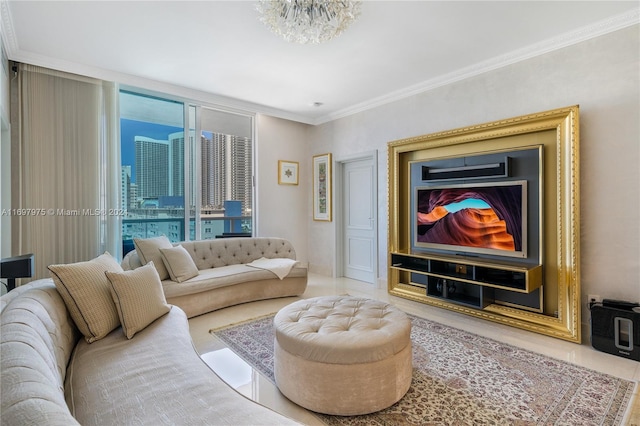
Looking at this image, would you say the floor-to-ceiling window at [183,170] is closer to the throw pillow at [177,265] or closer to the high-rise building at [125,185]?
the high-rise building at [125,185]

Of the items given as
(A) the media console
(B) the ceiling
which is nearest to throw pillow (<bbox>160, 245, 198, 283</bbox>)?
(B) the ceiling

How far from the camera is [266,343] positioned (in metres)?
2.75

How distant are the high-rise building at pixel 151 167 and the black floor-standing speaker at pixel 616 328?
4895 mm

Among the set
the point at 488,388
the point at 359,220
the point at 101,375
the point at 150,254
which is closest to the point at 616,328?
the point at 488,388

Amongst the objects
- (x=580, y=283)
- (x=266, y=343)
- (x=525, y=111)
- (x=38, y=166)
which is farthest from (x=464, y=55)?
(x=38, y=166)

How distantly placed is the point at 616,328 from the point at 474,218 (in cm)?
146

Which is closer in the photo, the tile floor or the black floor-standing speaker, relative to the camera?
the tile floor

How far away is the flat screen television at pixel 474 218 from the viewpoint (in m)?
3.20

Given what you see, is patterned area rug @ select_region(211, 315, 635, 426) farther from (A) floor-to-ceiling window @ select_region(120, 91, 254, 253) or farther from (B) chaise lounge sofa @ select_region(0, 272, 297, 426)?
(A) floor-to-ceiling window @ select_region(120, 91, 254, 253)

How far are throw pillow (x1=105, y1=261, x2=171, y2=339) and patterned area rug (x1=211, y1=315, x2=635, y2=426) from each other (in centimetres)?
87

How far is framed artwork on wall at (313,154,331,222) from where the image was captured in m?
5.45

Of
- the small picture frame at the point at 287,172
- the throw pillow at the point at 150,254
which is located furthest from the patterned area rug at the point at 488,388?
the small picture frame at the point at 287,172

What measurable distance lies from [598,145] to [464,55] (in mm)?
1489

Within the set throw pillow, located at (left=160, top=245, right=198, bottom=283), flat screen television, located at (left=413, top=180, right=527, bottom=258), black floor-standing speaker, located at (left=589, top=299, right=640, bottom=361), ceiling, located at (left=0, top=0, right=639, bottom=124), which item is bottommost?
black floor-standing speaker, located at (left=589, top=299, right=640, bottom=361)
